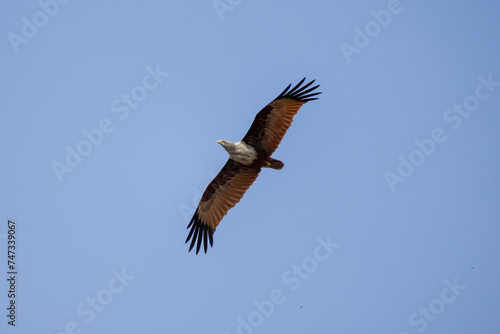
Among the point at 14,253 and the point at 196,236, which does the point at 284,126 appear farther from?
the point at 14,253

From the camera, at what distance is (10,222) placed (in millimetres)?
17828

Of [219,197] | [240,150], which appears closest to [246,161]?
[240,150]

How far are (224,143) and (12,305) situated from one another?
7.88m

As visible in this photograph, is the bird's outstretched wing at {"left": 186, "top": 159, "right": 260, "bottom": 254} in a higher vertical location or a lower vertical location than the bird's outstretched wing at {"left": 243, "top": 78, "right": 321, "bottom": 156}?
lower

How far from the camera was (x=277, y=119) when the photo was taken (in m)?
16.0

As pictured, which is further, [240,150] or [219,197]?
[219,197]

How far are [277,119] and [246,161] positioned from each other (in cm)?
150

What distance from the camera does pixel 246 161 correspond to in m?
16.5

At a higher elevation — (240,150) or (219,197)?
(240,150)

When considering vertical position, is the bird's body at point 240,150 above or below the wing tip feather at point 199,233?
above

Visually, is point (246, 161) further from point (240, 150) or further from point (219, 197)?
point (219, 197)

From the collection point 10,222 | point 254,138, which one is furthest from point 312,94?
point 10,222

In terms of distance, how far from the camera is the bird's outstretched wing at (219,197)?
17125 millimetres

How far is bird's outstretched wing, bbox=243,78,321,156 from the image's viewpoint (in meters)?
16.0
